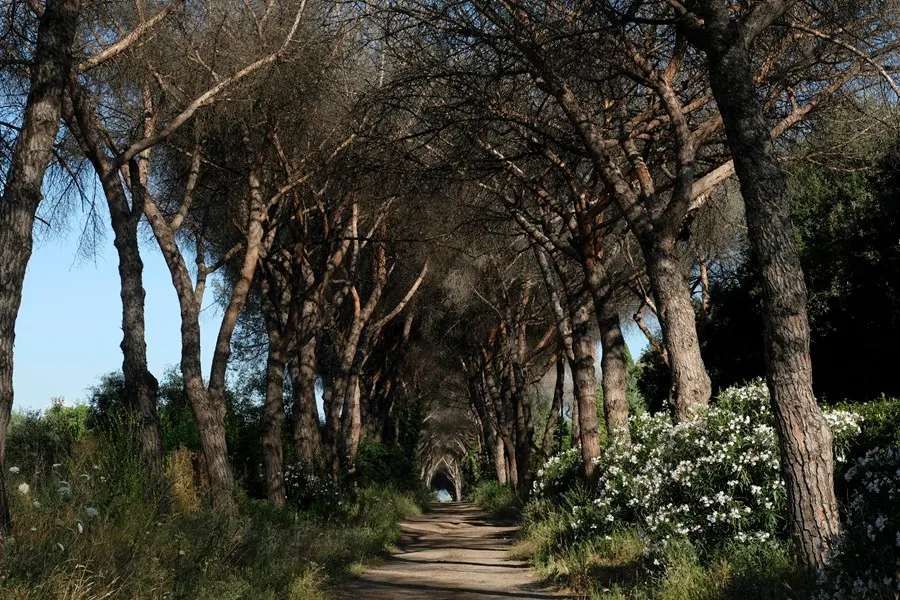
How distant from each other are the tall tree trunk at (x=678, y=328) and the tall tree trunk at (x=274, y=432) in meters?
8.34

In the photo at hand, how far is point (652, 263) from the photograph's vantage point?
11.6m

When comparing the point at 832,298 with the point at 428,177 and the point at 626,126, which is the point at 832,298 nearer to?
the point at 626,126

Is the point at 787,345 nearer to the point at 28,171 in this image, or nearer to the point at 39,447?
the point at 28,171

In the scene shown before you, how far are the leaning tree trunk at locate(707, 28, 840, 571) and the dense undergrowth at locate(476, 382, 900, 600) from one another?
265mm

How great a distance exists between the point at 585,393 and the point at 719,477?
281 inches

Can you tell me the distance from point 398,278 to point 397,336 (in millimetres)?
8130

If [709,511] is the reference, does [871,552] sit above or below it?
below

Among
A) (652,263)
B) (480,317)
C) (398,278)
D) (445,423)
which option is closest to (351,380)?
(398,278)

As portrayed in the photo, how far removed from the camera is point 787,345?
23.6 ft

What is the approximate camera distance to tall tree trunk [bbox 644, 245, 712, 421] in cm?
1150

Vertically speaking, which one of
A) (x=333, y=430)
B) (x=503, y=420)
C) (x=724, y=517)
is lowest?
(x=724, y=517)

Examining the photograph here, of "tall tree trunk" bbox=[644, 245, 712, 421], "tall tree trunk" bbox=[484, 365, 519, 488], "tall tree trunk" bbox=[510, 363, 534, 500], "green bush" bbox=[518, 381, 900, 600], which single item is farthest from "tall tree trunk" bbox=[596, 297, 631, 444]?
"tall tree trunk" bbox=[484, 365, 519, 488]

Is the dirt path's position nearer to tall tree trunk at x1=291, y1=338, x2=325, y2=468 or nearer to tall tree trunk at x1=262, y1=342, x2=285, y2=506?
tall tree trunk at x1=262, y1=342, x2=285, y2=506

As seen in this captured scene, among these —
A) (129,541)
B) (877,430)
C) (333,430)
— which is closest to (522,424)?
(333,430)
